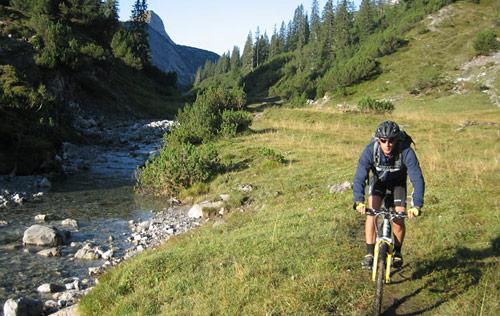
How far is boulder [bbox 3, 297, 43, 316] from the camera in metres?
8.28

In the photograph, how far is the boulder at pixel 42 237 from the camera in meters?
12.7

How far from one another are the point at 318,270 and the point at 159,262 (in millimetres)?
3414

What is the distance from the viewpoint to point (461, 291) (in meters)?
7.47

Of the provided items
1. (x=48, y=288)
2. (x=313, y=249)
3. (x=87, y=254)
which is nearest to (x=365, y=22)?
(x=87, y=254)

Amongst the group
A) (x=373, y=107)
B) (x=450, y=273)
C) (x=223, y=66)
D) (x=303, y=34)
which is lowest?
(x=450, y=273)

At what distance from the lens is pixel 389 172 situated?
7277mm

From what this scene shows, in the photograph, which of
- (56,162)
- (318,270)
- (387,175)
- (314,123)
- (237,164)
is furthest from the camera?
(314,123)

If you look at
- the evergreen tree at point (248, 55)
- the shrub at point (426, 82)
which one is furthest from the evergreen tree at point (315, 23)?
the shrub at point (426, 82)

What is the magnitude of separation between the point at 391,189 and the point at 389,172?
51 centimetres

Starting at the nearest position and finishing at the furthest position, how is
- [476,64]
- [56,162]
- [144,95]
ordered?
[56,162] → [476,64] → [144,95]

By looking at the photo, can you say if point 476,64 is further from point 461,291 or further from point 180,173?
point 461,291

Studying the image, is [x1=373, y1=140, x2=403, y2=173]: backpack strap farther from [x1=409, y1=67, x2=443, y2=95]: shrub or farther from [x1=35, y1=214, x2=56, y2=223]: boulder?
[x1=409, y1=67, x2=443, y2=95]: shrub

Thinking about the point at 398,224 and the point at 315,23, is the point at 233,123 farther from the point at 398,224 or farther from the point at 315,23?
the point at 315,23

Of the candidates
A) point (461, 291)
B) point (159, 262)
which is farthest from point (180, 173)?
point (461, 291)
